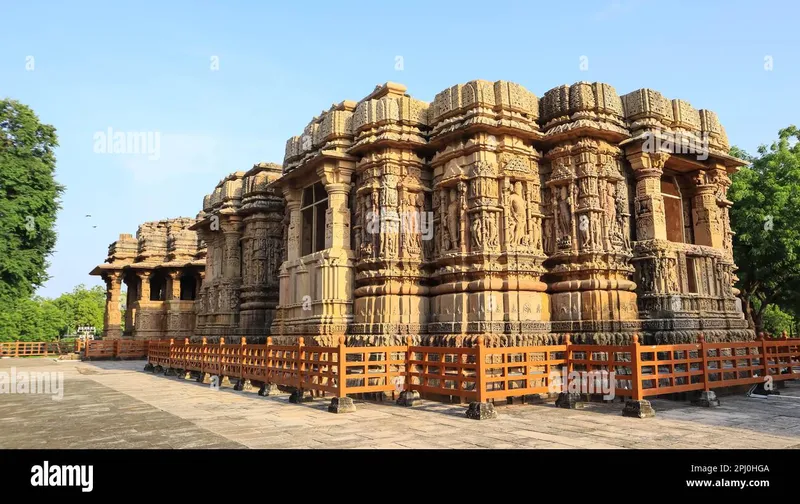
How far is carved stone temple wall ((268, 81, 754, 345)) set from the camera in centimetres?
1163

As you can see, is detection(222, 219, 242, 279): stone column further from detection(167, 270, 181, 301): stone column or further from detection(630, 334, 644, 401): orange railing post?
detection(630, 334, 644, 401): orange railing post

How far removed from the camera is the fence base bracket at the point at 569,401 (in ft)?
31.5

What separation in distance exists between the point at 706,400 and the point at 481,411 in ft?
14.6

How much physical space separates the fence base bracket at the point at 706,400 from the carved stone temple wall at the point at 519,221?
151 centimetres

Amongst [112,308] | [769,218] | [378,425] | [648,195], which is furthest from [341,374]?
[112,308]

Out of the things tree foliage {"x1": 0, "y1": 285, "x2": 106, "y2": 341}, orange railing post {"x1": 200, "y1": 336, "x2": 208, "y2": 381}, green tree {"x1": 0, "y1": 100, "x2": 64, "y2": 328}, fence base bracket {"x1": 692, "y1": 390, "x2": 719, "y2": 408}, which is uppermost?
green tree {"x1": 0, "y1": 100, "x2": 64, "y2": 328}

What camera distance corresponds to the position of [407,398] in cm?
1008

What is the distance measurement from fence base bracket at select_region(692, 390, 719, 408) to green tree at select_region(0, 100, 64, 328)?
3079cm

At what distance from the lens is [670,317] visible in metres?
11.7

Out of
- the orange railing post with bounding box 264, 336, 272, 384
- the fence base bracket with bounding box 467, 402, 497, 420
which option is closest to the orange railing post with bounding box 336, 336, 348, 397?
the fence base bracket with bounding box 467, 402, 497, 420

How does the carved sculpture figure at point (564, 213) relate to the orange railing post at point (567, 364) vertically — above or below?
above

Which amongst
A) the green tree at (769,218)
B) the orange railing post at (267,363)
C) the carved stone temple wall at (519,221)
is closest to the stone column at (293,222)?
the carved stone temple wall at (519,221)

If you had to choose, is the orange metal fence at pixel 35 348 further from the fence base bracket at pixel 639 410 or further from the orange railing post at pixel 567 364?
the fence base bracket at pixel 639 410
